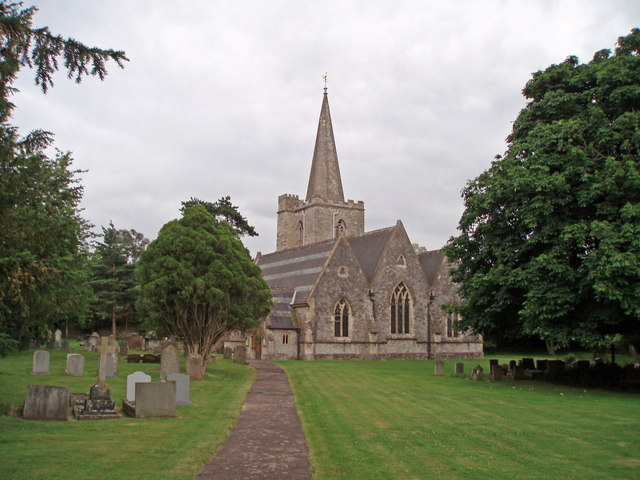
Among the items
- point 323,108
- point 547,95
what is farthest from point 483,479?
point 323,108

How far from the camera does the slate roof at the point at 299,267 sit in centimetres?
4222

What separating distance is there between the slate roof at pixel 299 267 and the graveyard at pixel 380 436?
2246cm

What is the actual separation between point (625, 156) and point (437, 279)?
2770cm

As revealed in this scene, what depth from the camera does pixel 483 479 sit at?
842 centimetres

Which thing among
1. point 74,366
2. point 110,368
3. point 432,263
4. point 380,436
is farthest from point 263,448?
point 432,263

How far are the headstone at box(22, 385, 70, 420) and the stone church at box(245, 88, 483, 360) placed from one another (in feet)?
86.9

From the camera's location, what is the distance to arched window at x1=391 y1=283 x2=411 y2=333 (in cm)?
4400

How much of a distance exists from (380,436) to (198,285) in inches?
529

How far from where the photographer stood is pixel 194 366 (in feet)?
72.4

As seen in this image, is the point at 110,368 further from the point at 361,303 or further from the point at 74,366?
the point at 361,303

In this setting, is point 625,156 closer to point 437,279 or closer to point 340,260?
point 340,260

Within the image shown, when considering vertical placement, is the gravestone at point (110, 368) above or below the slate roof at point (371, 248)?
below

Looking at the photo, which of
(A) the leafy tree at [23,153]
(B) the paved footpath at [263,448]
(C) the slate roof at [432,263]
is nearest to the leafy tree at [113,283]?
(C) the slate roof at [432,263]

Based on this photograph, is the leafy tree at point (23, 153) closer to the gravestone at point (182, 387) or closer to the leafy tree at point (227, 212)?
the gravestone at point (182, 387)
